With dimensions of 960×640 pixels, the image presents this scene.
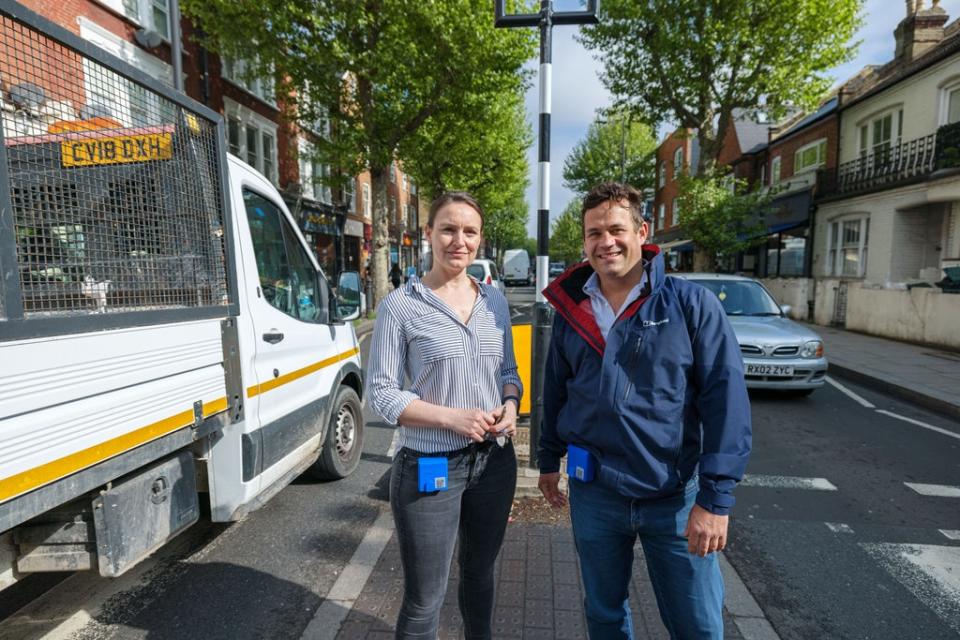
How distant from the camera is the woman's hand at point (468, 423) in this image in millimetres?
1750

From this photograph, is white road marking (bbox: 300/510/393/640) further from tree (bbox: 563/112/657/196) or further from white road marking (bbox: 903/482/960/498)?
tree (bbox: 563/112/657/196)

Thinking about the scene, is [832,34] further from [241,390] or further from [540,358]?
[241,390]

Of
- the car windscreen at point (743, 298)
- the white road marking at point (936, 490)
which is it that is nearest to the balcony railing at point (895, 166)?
the car windscreen at point (743, 298)

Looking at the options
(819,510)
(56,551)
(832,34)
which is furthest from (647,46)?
(56,551)

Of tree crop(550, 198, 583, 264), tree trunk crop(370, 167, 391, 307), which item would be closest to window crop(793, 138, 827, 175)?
tree trunk crop(370, 167, 391, 307)

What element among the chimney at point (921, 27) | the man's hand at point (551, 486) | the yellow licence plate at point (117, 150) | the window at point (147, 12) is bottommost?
the man's hand at point (551, 486)

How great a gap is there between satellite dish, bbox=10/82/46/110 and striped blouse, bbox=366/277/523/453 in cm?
129

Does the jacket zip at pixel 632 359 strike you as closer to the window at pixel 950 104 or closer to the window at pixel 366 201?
the window at pixel 950 104

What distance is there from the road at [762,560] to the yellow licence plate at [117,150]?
2.18m

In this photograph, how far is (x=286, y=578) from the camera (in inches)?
118

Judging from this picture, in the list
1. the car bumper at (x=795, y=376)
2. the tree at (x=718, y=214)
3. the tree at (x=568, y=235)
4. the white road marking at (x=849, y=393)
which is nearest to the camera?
the car bumper at (x=795, y=376)

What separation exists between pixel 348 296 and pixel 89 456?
235 centimetres

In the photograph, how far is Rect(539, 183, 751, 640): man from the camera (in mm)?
1646

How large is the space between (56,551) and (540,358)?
9.53 feet
